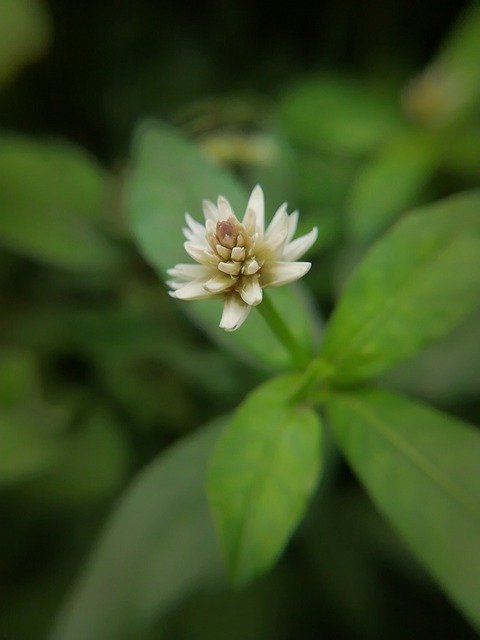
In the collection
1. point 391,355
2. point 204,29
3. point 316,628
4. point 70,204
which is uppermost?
point 204,29

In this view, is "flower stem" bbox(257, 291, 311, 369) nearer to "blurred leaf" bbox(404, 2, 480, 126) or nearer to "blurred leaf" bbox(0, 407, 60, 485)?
"blurred leaf" bbox(0, 407, 60, 485)

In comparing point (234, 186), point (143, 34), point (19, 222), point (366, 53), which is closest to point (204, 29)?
point (143, 34)

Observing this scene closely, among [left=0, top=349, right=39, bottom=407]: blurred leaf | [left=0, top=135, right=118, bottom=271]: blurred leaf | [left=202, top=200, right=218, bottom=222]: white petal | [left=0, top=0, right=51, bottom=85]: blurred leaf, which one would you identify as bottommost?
[left=202, top=200, right=218, bottom=222]: white petal

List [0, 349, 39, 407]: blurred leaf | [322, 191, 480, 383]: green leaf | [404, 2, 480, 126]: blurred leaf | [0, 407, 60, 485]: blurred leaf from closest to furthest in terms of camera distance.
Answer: [322, 191, 480, 383]: green leaf
[0, 407, 60, 485]: blurred leaf
[0, 349, 39, 407]: blurred leaf
[404, 2, 480, 126]: blurred leaf

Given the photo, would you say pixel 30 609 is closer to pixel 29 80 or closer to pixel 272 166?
pixel 272 166

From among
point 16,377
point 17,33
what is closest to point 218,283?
point 16,377

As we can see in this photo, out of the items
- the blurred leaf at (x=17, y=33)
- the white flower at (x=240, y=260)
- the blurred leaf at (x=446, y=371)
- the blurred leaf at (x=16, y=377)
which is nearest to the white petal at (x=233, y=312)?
the white flower at (x=240, y=260)

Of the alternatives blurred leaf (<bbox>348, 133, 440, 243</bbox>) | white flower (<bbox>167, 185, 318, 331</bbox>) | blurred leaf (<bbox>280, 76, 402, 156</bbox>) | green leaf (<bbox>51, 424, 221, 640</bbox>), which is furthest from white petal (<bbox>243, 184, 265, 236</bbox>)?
blurred leaf (<bbox>280, 76, 402, 156</bbox>)
